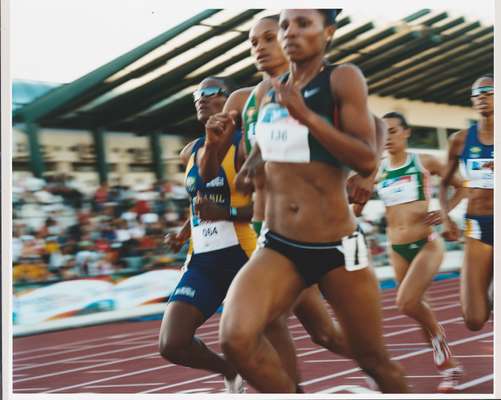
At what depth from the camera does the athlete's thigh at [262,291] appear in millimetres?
3615

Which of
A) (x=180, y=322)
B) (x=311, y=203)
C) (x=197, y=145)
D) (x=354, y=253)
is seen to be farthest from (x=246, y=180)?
(x=197, y=145)

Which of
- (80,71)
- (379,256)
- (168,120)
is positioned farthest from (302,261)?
(379,256)

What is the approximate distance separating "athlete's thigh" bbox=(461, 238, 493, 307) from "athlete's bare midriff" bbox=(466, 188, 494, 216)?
198mm

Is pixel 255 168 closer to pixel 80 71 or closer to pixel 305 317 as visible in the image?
pixel 305 317

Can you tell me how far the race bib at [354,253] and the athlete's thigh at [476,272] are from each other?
189 cm

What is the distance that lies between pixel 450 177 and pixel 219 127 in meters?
2.34

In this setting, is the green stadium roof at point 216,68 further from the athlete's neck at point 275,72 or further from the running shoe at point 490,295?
the running shoe at point 490,295

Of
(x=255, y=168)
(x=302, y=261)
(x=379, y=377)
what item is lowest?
(x=379, y=377)

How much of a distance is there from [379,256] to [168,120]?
369 centimetres

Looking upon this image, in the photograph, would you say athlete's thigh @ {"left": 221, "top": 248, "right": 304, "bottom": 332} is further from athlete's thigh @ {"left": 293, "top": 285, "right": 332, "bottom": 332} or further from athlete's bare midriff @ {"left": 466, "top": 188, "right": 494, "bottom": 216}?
athlete's bare midriff @ {"left": 466, "top": 188, "right": 494, "bottom": 216}

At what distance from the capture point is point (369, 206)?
9273 mm

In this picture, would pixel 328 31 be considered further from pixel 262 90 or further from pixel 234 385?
pixel 234 385

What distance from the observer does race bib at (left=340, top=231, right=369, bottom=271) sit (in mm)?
3834

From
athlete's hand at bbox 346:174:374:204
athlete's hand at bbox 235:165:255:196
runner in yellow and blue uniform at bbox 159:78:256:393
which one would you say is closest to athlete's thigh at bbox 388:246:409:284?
runner in yellow and blue uniform at bbox 159:78:256:393
